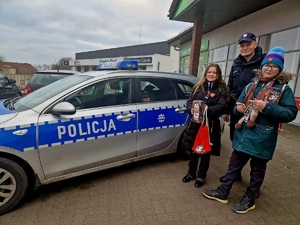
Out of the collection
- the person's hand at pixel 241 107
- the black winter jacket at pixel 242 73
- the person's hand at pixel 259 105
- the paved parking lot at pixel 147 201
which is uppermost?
the black winter jacket at pixel 242 73

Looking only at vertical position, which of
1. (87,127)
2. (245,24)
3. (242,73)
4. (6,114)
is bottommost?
(87,127)

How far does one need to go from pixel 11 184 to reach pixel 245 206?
8.35ft

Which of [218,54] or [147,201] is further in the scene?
[218,54]

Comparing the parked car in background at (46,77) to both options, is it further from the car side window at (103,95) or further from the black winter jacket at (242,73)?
the black winter jacket at (242,73)

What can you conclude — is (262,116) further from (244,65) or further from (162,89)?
(162,89)

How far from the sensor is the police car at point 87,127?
7.18 feet

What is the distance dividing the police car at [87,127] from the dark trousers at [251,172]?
112cm

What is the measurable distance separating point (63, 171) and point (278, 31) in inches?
302

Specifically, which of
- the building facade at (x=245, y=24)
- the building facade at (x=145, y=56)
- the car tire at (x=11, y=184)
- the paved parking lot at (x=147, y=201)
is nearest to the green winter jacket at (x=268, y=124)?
the paved parking lot at (x=147, y=201)

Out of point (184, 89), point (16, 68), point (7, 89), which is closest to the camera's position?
point (184, 89)

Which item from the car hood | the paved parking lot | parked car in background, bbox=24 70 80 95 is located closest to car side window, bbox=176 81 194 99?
the paved parking lot

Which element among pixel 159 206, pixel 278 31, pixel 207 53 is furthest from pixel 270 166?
pixel 207 53

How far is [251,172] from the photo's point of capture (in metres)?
2.38

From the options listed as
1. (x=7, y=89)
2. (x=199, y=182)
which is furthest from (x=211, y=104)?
(x=7, y=89)
